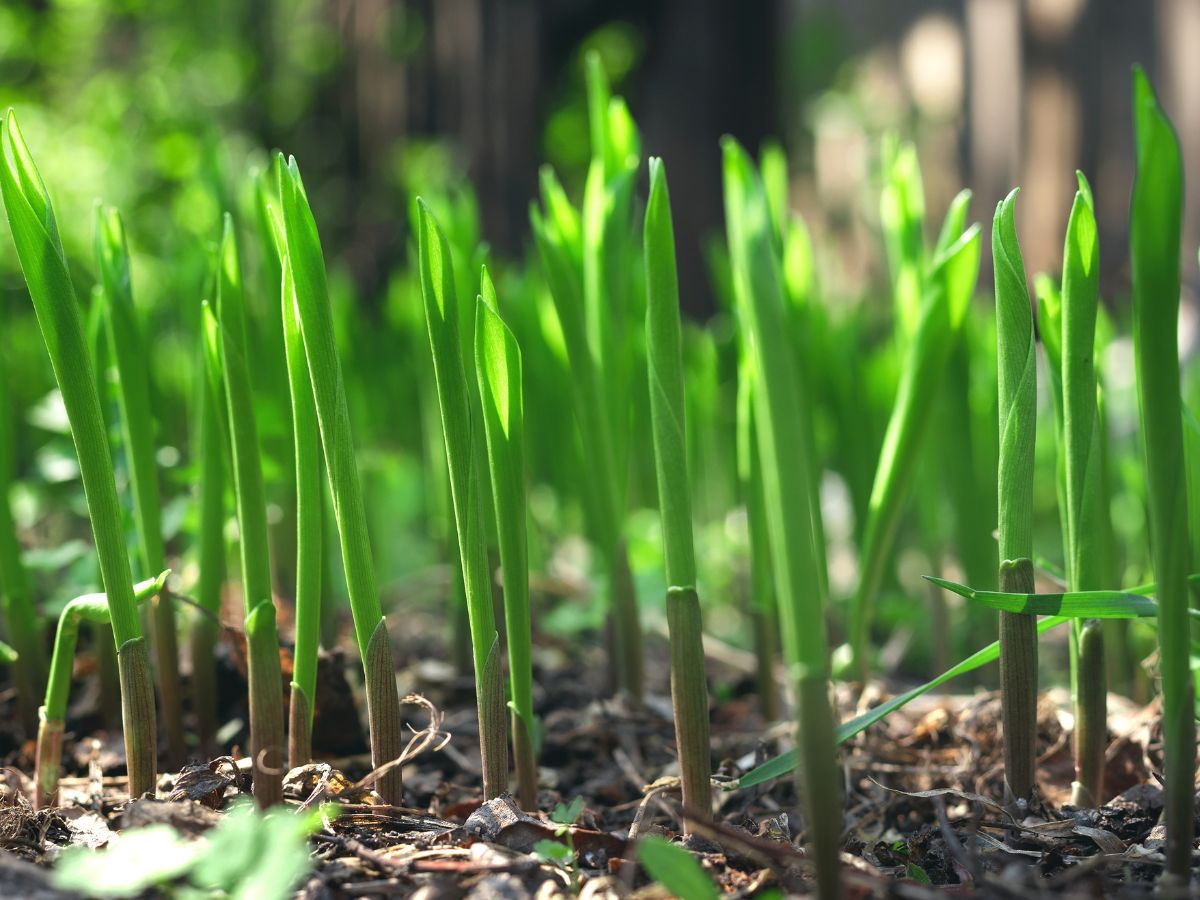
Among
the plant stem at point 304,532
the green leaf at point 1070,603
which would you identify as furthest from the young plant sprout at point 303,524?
the green leaf at point 1070,603

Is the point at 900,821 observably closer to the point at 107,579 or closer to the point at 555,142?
the point at 107,579

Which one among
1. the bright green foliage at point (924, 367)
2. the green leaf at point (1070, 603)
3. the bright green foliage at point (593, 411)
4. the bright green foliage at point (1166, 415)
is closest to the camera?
the bright green foliage at point (1166, 415)

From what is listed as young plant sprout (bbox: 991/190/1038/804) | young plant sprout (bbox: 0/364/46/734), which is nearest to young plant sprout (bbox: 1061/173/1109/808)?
young plant sprout (bbox: 991/190/1038/804)

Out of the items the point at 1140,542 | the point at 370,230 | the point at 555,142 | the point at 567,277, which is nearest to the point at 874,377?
the point at 1140,542

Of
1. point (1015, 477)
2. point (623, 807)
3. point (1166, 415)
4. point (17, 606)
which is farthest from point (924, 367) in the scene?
point (17, 606)

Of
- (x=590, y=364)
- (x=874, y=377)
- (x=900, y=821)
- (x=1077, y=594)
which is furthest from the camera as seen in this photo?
(x=874, y=377)

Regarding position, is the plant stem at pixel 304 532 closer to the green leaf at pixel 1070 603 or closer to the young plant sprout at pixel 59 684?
the young plant sprout at pixel 59 684

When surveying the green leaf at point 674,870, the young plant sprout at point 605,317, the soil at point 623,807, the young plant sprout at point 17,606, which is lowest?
the soil at point 623,807
